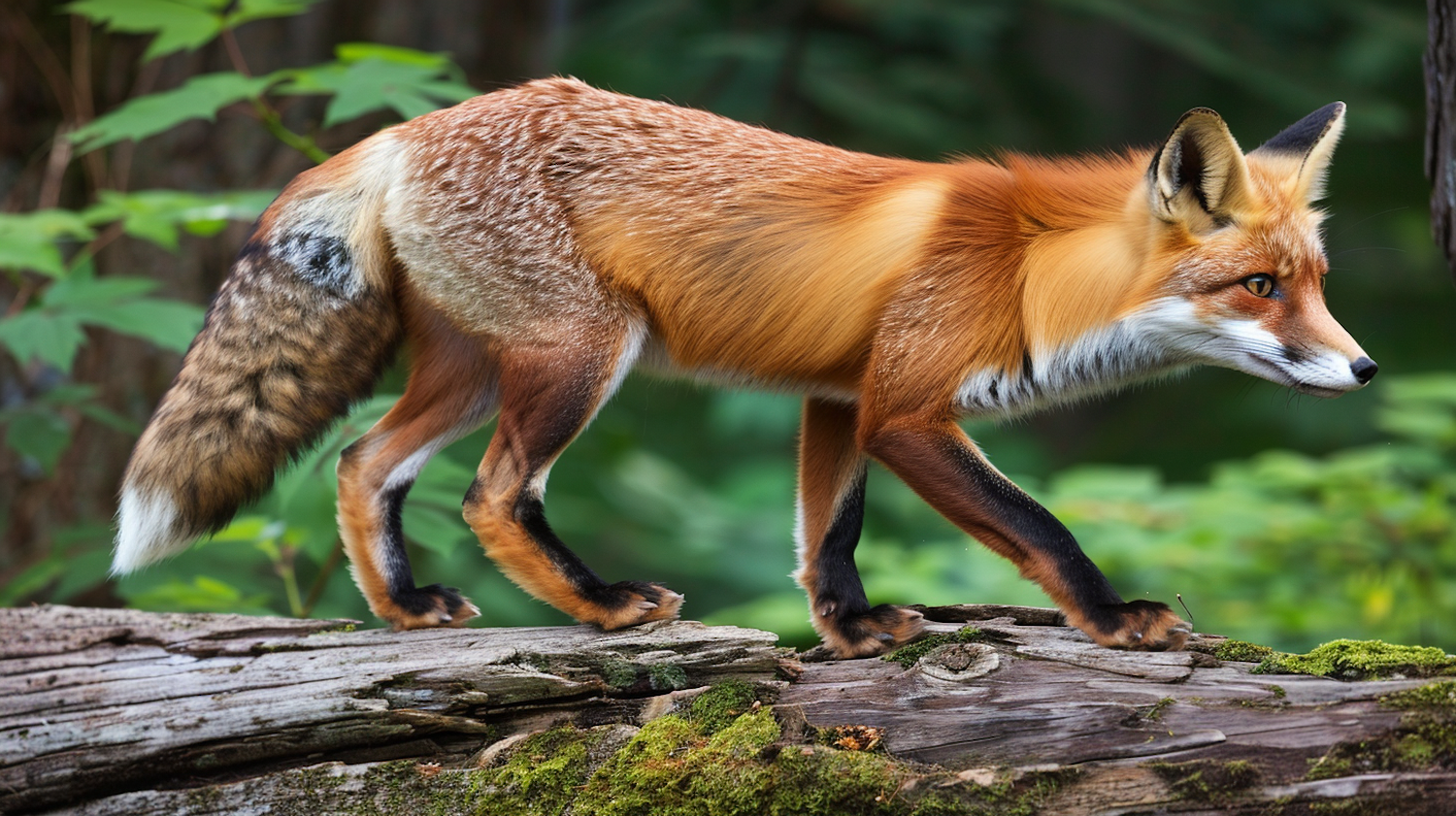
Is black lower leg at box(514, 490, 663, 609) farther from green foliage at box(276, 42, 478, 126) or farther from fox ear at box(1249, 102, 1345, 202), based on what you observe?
fox ear at box(1249, 102, 1345, 202)

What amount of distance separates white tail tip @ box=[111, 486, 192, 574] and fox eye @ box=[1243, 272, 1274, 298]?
3.23 meters

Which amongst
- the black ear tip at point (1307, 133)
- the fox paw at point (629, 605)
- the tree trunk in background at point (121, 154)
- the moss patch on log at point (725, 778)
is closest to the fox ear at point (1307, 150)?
the black ear tip at point (1307, 133)

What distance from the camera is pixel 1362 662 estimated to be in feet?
8.49

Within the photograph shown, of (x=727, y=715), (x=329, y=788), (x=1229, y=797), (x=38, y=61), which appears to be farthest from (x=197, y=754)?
(x=38, y=61)

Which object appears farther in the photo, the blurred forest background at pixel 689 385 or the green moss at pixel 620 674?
the blurred forest background at pixel 689 385

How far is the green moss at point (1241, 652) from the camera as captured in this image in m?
2.82

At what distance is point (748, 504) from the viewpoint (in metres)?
7.62

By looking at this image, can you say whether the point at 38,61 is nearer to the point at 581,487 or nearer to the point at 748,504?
the point at 581,487

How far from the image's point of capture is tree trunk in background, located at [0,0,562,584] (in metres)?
5.56

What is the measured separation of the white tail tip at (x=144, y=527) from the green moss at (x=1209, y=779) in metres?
2.91

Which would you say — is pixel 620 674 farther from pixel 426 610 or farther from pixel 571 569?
pixel 426 610

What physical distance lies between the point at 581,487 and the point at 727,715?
336cm

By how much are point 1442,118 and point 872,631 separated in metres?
2.40

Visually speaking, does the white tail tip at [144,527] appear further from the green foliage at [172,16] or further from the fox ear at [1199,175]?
the fox ear at [1199,175]
